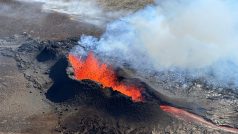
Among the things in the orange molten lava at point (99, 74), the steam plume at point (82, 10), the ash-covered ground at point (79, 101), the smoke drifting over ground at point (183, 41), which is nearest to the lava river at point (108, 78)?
the orange molten lava at point (99, 74)

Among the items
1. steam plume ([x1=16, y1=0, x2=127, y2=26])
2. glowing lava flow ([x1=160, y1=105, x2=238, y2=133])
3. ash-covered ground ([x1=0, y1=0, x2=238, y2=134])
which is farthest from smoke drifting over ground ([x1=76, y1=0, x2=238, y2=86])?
glowing lava flow ([x1=160, y1=105, x2=238, y2=133])

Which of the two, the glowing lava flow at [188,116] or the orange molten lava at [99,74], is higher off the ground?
the orange molten lava at [99,74]

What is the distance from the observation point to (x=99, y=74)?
79.4ft

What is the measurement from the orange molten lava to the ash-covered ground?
590mm

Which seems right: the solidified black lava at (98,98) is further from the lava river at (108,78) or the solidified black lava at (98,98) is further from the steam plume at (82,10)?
the steam plume at (82,10)

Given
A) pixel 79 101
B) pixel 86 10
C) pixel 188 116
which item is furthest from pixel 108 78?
pixel 86 10

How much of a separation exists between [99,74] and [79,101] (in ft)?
7.44

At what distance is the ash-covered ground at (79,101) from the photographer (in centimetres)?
2139

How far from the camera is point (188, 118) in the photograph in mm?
22047

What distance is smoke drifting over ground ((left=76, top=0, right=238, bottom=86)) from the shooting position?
25938mm

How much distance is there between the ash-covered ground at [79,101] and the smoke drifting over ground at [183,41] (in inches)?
48.3

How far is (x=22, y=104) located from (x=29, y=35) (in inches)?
339

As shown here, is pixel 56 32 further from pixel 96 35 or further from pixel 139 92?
pixel 139 92

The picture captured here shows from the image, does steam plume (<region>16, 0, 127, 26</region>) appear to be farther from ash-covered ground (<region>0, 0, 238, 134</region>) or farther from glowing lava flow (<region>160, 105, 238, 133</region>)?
glowing lava flow (<region>160, 105, 238, 133</region>)
